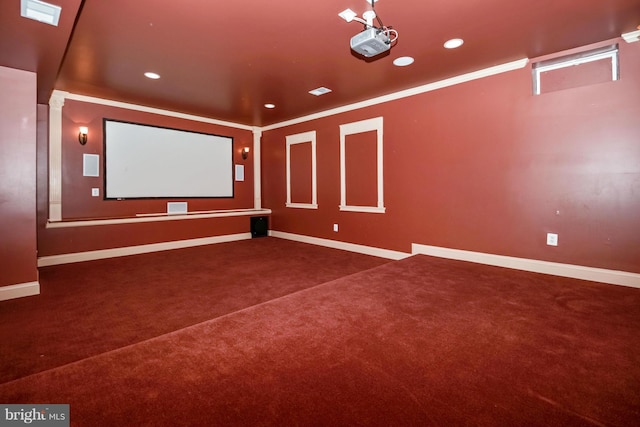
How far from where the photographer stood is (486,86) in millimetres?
3799

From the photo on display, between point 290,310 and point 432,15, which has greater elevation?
point 432,15

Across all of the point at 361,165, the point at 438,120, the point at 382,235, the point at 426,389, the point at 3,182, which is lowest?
the point at 426,389

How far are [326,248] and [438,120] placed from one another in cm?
287

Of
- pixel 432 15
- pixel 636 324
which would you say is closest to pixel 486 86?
pixel 432 15

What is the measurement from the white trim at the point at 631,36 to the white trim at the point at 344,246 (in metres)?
3.26

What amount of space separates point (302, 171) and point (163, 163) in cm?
262

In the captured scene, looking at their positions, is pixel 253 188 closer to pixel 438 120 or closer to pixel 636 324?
pixel 438 120

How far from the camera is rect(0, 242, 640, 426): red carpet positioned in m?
1.28

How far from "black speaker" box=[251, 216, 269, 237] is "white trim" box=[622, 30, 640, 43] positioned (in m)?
6.11

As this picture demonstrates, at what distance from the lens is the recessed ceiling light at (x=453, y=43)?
10.1 feet

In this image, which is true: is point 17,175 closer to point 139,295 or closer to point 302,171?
point 139,295

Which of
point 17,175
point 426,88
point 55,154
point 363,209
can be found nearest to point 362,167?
point 363,209

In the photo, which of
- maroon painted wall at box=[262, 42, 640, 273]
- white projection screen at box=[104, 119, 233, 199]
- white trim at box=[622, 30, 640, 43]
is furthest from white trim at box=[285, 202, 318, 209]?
white trim at box=[622, 30, 640, 43]

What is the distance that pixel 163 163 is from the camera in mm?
5734
